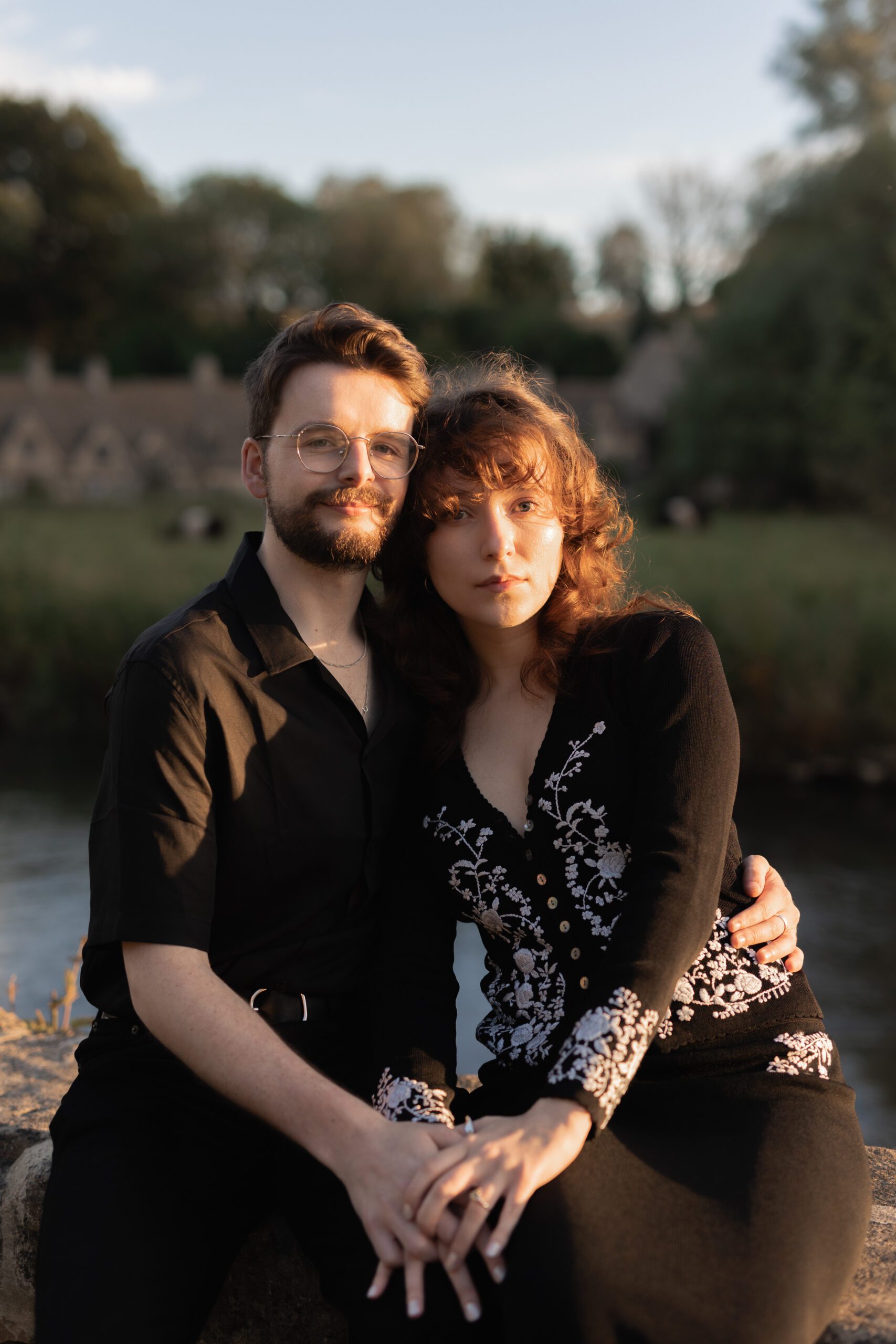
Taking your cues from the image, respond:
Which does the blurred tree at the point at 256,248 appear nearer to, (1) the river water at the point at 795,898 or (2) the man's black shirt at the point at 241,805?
(1) the river water at the point at 795,898

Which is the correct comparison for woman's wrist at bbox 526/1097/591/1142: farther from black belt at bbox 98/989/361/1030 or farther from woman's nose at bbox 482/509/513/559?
woman's nose at bbox 482/509/513/559

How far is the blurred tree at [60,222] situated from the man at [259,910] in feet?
177

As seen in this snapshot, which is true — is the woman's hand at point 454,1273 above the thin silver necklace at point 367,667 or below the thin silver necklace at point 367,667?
below

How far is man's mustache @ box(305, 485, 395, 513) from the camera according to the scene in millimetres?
2355

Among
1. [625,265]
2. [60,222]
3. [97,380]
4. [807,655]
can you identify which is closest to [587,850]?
[807,655]

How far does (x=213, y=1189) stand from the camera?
2.05 m

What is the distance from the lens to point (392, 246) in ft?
168

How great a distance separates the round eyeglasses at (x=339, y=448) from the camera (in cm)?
238

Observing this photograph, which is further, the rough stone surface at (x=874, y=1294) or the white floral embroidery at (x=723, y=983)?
the white floral embroidery at (x=723, y=983)

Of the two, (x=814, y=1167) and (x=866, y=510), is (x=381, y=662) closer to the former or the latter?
(x=814, y=1167)

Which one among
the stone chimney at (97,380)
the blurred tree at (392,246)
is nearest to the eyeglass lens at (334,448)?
the stone chimney at (97,380)

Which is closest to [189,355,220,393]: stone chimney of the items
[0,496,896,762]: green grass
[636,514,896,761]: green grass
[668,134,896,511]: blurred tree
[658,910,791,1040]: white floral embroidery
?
[668,134,896,511]: blurred tree

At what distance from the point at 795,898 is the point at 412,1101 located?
8000 millimetres

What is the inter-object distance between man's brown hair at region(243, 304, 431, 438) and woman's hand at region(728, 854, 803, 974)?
1147mm
